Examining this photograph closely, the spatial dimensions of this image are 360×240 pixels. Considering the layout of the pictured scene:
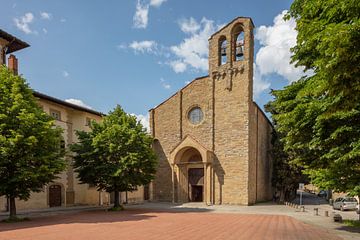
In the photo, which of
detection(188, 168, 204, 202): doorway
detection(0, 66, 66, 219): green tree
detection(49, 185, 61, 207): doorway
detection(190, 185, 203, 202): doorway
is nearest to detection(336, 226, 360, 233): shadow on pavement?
detection(0, 66, 66, 219): green tree

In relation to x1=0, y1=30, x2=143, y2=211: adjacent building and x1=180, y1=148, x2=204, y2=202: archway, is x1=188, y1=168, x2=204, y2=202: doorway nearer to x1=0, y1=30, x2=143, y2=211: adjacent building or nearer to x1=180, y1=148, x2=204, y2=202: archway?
x1=180, y1=148, x2=204, y2=202: archway

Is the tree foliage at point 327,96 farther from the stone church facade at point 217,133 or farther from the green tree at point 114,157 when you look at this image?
the stone church facade at point 217,133

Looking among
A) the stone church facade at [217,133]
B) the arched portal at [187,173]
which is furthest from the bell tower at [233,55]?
the arched portal at [187,173]

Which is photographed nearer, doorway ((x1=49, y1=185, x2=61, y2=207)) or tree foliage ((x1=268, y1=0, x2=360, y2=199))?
tree foliage ((x1=268, y1=0, x2=360, y2=199))

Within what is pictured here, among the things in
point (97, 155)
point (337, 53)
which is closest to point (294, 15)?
point (337, 53)

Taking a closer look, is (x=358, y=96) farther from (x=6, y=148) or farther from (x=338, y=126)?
(x=6, y=148)

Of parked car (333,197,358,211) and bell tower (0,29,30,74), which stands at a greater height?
bell tower (0,29,30,74)

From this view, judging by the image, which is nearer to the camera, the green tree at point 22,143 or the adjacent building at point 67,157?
the green tree at point 22,143

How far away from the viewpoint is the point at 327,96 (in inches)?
434

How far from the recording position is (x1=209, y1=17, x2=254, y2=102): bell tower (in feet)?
105

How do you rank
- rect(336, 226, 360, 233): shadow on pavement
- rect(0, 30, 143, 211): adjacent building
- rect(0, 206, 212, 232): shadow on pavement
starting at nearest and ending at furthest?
rect(336, 226, 360, 233): shadow on pavement, rect(0, 206, 212, 232): shadow on pavement, rect(0, 30, 143, 211): adjacent building

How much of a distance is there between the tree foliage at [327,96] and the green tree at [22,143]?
13.9 m

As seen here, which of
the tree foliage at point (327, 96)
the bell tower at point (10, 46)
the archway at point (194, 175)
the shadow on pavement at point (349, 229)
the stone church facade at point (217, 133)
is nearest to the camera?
the tree foliage at point (327, 96)

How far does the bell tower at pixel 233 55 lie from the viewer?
105 feet
